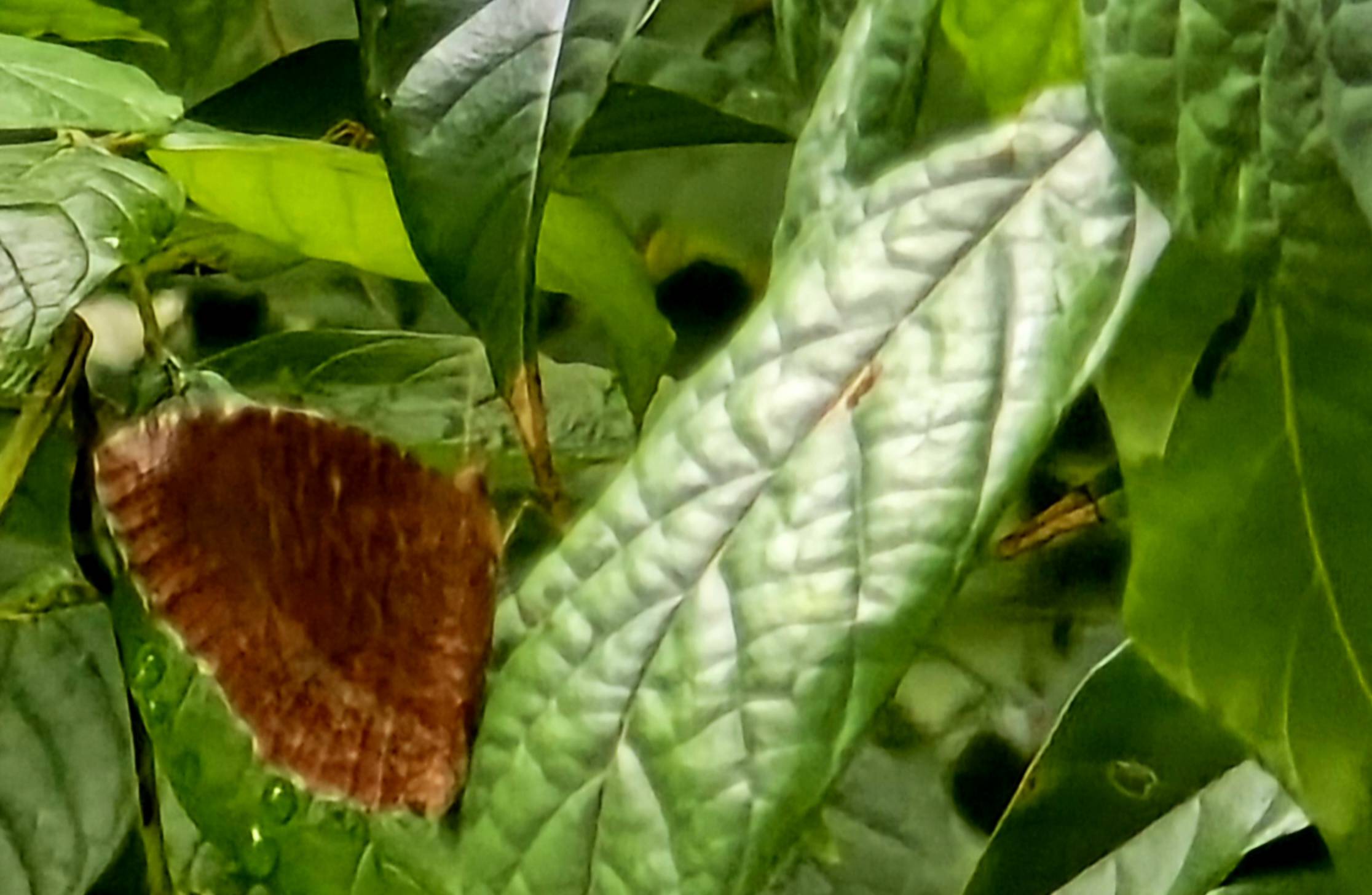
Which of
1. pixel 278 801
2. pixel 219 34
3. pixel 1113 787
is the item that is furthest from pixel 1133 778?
pixel 219 34

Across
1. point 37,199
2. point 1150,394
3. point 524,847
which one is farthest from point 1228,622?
point 37,199

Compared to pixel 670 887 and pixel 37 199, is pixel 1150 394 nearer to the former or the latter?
pixel 670 887

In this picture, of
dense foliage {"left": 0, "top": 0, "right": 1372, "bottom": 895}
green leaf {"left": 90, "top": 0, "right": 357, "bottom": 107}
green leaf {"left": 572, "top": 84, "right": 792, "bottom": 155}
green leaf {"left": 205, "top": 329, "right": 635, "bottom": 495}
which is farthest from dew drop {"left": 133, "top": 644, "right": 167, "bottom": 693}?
green leaf {"left": 90, "top": 0, "right": 357, "bottom": 107}

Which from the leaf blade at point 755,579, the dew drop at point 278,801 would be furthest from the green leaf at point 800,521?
the dew drop at point 278,801

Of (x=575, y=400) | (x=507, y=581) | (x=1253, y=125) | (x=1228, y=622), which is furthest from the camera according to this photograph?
(x=575, y=400)

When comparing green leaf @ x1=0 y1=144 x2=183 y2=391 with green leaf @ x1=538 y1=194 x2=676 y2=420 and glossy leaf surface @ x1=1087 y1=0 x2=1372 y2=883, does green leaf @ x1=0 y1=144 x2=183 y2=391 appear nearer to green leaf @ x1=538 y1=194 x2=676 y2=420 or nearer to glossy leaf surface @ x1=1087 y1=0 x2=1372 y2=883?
green leaf @ x1=538 y1=194 x2=676 y2=420

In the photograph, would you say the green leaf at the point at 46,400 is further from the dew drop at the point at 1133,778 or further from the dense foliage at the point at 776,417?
the dew drop at the point at 1133,778

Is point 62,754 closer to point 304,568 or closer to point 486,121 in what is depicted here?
point 304,568
